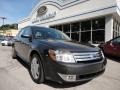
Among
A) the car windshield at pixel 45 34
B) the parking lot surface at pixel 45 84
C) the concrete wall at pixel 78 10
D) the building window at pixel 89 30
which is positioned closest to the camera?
the parking lot surface at pixel 45 84

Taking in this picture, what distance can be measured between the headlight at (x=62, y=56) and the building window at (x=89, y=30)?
1123cm

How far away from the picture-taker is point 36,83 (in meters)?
4.49

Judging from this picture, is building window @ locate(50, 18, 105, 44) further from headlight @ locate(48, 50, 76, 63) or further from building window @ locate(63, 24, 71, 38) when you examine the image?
headlight @ locate(48, 50, 76, 63)

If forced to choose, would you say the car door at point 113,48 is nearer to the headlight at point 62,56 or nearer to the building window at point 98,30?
the headlight at point 62,56

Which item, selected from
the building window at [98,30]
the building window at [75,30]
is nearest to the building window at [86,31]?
the building window at [98,30]

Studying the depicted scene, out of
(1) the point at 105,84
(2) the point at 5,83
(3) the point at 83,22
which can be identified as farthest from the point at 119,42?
(3) the point at 83,22

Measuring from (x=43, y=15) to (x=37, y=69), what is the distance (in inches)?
765

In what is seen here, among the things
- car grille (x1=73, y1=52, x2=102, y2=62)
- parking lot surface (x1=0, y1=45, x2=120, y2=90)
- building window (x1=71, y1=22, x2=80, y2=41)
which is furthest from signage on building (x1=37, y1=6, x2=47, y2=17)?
car grille (x1=73, y1=52, x2=102, y2=62)

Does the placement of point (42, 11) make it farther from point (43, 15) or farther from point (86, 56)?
point (86, 56)

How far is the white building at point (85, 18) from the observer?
13.8m

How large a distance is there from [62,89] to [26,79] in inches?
49.1

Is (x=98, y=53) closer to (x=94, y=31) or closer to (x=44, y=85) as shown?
(x=44, y=85)

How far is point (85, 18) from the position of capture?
15656 millimetres

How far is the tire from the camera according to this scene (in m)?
4.29
